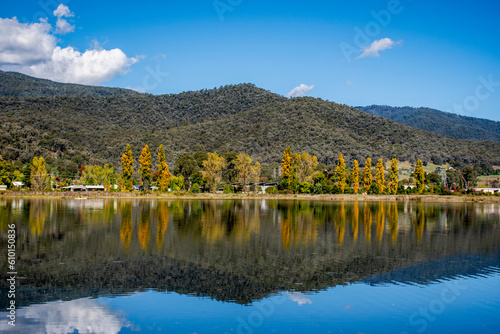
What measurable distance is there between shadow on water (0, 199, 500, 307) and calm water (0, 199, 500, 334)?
7cm

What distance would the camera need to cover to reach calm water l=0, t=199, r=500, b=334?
12.0 m

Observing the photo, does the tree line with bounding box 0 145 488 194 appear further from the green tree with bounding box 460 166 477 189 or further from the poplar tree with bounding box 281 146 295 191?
the green tree with bounding box 460 166 477 189

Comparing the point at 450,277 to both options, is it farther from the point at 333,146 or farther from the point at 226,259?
the point at 333,146

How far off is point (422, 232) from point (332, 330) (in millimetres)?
21193

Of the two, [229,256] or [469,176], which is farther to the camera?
[469,176]

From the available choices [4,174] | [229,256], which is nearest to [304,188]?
[4,174]

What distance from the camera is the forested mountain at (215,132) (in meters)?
128

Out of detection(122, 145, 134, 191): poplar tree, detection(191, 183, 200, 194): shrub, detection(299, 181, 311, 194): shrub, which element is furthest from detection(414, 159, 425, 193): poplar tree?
detection(122, 145, 134, 191): poplar tree

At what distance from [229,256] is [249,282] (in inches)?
170

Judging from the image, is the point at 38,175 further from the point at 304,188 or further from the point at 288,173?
the point at 304,188

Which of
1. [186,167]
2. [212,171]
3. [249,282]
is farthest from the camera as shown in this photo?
[186,167]

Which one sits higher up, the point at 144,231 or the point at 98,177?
the point at 98,177

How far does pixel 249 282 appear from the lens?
15570mm

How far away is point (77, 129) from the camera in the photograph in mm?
143125
